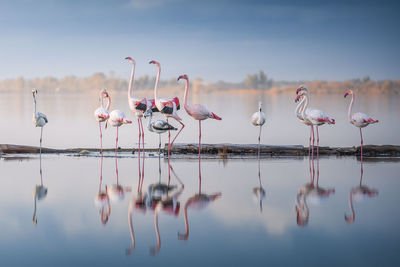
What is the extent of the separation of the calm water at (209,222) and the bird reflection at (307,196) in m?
0.02

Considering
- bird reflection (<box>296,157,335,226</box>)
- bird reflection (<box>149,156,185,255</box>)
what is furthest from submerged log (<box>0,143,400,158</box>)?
bird reflection (<box>149,156,185,255</box>)

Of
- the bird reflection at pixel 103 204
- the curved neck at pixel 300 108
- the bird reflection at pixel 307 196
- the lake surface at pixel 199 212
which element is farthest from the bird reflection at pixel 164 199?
the curved neck at pixel 300 108

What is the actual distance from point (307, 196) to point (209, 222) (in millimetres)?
2092

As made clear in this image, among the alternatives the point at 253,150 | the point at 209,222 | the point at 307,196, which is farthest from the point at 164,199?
the point at 253,150

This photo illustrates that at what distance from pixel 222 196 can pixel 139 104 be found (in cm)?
522

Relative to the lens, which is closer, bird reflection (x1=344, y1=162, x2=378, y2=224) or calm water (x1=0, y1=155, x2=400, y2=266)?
calm water (x1=0, y1=155, x2=400, y2=266)

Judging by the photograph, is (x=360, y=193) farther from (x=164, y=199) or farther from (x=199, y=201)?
(x=164, y=199)

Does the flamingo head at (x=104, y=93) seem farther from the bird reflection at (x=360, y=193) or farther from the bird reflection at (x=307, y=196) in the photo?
the bird reflection at (x=360, y=193)

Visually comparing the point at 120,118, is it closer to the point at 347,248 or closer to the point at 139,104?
the point at 139,104

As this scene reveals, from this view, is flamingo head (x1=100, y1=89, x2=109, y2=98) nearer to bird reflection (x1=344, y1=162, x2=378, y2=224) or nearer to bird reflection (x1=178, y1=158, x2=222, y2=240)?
bird reflection (x1=178, y1=158, x2=222, y2=240)

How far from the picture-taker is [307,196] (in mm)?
7688

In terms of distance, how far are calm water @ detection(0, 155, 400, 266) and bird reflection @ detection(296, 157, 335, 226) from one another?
0.6 inches

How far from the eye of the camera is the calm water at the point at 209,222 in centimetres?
512

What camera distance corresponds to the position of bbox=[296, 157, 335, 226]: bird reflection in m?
6.52
